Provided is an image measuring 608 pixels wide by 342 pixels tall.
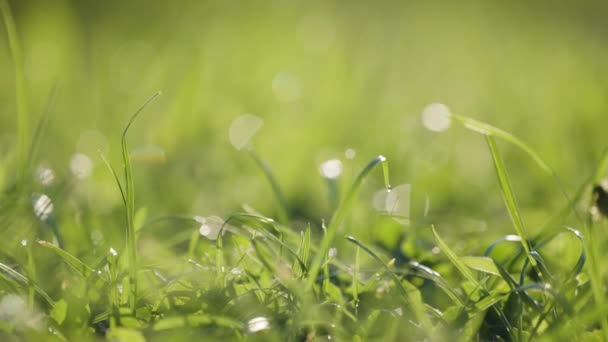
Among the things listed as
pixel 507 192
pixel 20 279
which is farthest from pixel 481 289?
pixel 20 279

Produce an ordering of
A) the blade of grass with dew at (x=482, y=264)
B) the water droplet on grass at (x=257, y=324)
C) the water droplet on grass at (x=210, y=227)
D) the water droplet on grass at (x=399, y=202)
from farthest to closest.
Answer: the water droplet on grass at (x=399, y=202), the water droplet on grass at (x=210, y=227), the blade of grass with dew at (x=482, y=264), the water droplet on grass at (x=257, y=324)

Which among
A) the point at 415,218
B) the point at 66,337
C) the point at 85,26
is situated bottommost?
the point at 415,218

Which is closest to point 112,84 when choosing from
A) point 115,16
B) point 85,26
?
point 85,26

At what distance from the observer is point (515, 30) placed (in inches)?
187

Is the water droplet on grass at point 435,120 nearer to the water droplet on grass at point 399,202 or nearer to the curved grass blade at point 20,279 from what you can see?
the water droplet on grass at point 399,202

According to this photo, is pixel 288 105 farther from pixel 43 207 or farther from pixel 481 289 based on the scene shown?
pixel 481 289

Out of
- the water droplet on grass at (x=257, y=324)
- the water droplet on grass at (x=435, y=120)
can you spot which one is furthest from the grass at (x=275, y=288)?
the water droplet on grass at (x=435, y=120)

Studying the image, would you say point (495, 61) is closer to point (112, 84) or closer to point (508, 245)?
point (112, 84)

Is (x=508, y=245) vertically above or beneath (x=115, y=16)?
beneath

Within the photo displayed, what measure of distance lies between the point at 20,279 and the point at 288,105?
1.63 meters

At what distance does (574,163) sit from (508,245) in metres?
0.86

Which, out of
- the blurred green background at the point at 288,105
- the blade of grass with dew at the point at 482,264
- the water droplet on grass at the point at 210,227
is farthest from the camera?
the blurred green background at the point at 288,105

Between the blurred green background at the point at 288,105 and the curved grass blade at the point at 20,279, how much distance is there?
33 centimetres

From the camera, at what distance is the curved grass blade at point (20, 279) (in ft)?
2.76
